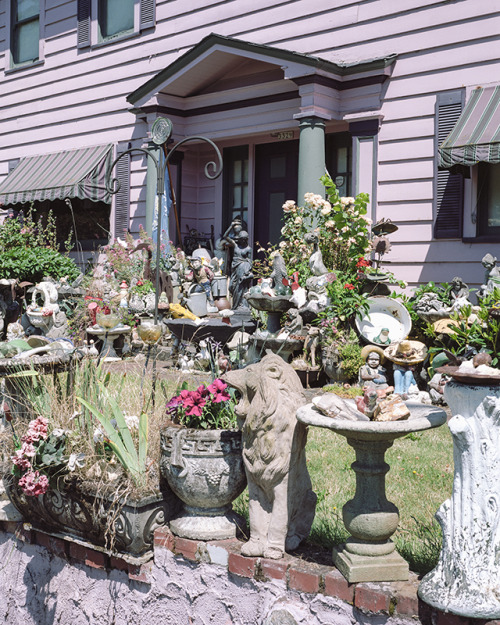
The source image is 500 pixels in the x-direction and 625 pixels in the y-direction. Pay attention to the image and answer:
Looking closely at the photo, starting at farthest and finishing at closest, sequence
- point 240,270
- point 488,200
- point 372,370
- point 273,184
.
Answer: point 273,184 → point 240,270 → point 488,200 → point 372,370

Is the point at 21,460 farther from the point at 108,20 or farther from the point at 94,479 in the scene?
the point at 108,20

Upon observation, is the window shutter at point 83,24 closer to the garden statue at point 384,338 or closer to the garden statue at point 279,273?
the garden statue at point 279,273

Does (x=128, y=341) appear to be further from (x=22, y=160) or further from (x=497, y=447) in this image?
(x=497, y=447)


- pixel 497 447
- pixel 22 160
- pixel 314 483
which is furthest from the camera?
pixel 22 160

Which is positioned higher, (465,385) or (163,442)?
(465,385)

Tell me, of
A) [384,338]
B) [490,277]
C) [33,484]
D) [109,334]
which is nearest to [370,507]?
[33,484]

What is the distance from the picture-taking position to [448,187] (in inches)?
367

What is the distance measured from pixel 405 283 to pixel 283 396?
6561mm

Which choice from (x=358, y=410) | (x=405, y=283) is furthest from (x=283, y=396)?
(x=405, y=283)

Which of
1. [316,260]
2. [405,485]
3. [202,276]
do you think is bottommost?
[405,485]

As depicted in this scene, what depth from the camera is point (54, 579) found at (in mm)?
4254

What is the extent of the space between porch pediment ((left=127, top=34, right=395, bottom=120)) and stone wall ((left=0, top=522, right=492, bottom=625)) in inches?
290

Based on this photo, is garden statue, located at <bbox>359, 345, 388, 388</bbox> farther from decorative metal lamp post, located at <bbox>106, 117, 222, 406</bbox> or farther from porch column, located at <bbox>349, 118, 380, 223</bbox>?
porch column, located at <bbox>349, 118, 380, 223</bbox>

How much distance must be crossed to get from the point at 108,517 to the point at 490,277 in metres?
5.52
